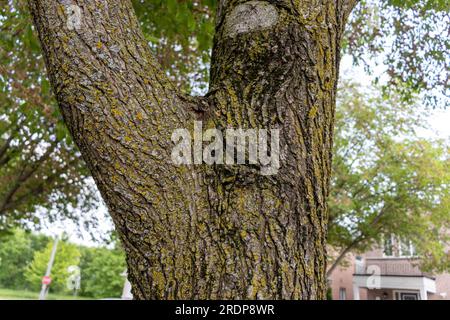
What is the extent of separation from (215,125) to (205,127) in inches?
1.6

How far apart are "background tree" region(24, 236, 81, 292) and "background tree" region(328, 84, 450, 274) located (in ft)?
104

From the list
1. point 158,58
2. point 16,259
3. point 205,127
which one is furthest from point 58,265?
point 205,127

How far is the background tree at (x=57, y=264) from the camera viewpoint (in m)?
37.7

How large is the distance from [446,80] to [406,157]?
27.0 ft

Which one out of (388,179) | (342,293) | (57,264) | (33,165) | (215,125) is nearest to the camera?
(215,125)

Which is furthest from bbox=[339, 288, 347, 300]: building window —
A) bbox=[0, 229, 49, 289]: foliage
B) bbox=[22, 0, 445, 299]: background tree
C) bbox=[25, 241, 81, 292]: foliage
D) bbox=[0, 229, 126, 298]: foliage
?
bbox=[0, 229, 49, 289]: foliage

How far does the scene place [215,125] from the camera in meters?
1.49

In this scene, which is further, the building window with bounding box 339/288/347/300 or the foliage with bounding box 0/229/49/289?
the foliage with bounding box 0/229/49/289

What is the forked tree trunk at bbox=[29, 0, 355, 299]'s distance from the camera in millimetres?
1306

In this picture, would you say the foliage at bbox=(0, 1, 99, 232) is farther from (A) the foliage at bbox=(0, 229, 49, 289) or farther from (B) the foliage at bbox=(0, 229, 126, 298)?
(A) the foliage at bbox=(0, 229, 49, 289)

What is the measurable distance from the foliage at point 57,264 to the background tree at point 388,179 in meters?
31.8

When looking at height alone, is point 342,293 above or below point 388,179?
below

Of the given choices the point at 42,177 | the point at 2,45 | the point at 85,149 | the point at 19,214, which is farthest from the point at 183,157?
the point at 19,214

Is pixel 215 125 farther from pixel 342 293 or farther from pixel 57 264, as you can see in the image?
pixel 57 264
